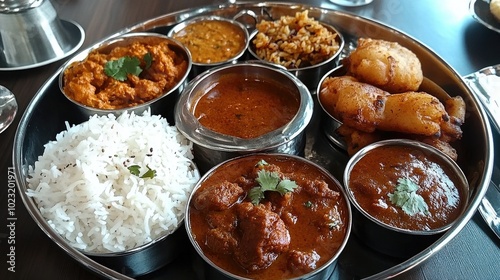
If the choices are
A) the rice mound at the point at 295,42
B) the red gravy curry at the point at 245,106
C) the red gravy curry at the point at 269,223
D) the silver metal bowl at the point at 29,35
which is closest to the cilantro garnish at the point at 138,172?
the red gravy curry at the point at 269,223

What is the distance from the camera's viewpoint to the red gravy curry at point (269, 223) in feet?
6.09

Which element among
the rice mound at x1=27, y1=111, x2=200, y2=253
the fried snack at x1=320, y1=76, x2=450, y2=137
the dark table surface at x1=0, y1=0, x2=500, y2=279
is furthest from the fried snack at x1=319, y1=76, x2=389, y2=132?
the rice mound at x1=27, y1=111, x2=200, y2=253

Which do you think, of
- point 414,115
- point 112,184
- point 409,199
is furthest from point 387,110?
point 112,184

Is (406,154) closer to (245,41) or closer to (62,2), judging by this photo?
(245,41)

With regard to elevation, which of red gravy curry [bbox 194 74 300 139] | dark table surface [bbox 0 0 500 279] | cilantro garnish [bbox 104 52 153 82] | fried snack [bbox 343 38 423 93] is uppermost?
fried snack [bbox 343 38 423 93]

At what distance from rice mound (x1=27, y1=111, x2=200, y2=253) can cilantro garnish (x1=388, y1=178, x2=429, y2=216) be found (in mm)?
970

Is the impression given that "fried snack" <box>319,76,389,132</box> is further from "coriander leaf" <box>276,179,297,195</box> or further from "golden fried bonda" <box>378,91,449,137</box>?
"coriander leaf" <box>276,179,297,195</box>

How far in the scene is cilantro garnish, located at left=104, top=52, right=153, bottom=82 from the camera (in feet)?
9.20

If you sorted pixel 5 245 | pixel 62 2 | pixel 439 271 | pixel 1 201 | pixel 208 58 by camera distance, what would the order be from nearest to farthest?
→ pixel 439 271
pixel 5 245
pixel 1 201
pixel 208 58
pixel 62 2

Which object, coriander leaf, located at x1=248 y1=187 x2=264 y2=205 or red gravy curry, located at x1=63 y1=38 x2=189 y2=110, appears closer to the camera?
coriander leaf, located at x1=248 y1=187 x2=264 y2=205

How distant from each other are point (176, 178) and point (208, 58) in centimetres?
106

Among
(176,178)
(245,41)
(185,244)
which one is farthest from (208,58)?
(185,244)

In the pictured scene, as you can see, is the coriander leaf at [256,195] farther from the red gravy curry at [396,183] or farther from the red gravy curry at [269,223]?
Answer: the red gravy curry at [396,183]

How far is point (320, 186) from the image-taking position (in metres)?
2.12
